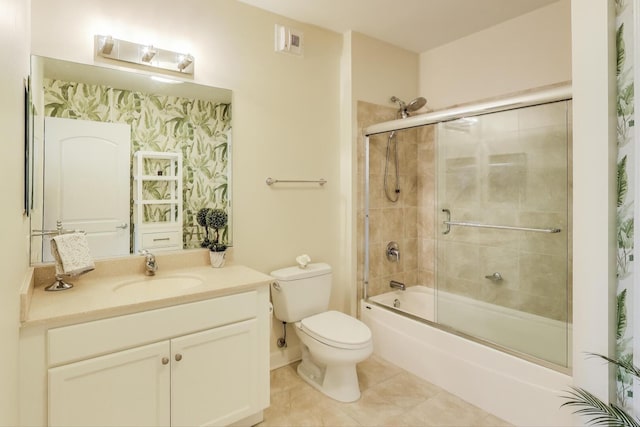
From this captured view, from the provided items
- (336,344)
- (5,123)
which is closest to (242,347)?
(336,344)

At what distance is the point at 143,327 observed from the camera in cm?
154

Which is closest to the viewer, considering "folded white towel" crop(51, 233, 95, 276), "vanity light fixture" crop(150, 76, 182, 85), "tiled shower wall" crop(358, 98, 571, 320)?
"folded white towel" crop(51, 233, 95, 276)

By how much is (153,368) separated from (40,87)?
→ 4.82 ft

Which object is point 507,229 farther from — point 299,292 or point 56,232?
point 56,232

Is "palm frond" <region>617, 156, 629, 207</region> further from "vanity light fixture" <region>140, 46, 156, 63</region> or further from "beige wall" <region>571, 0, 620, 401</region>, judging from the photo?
"vanity light fixture" <region>140, 46, 156, 63</region>

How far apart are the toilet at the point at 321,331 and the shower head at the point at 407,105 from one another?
153 centimetres

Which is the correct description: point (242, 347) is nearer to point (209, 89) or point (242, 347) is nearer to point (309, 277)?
point (309, 277)

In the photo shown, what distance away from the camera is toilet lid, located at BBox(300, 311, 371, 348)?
2104 mm

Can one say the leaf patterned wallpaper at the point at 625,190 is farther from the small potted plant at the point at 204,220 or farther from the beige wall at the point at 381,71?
the small potted plant at the point at 204,220

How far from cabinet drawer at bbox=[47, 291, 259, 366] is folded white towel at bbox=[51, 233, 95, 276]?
38 centimetres

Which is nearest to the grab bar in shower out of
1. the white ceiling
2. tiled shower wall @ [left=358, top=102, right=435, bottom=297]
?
tiled shower wall @ [left=358, top=102, right=435, bottom=297]

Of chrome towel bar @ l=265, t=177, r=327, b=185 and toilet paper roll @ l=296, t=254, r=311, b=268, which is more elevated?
chrome towel bar @ l=265, t=177, r=327, b=185

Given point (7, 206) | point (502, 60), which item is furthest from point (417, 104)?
point (7, 206)

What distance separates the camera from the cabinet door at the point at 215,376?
5.42 ft
